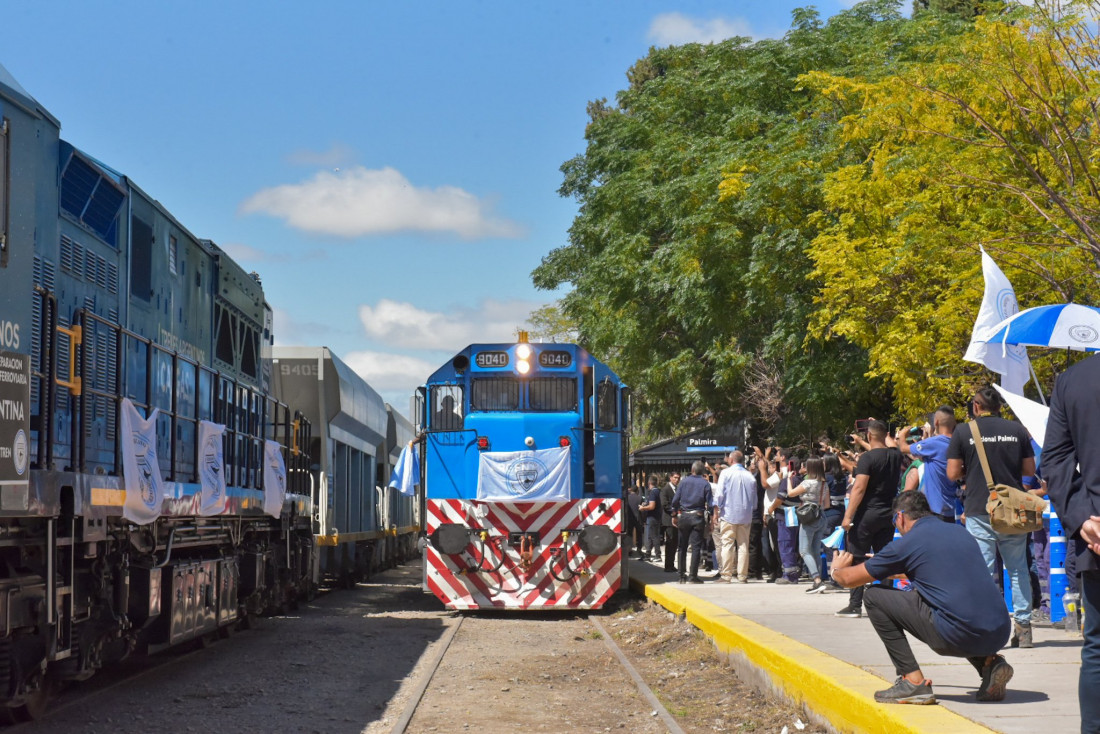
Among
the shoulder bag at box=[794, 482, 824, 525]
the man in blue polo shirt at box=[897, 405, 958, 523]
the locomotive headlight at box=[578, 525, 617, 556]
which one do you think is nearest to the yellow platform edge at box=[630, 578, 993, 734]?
the man in blue polo shirt at box=[897, 405, 958, 523]

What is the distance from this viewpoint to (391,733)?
26.0 feet

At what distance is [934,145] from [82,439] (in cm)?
1535

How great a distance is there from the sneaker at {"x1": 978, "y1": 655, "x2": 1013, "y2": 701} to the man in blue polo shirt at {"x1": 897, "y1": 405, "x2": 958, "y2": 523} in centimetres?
331

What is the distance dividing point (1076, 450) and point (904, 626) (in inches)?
84.3

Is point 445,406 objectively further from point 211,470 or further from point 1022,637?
point 1022,637

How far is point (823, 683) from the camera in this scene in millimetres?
7137

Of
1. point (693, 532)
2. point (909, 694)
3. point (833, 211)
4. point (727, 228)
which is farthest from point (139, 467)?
point (727, 228)

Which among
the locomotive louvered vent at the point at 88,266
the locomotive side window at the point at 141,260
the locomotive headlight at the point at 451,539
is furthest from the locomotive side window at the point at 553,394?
the locomotive louvered vent at the point at 88,266

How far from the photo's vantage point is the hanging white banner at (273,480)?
13953mm

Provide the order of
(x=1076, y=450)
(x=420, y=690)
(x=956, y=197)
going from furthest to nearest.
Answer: (x=956, y=197) < (x=420, y=690) < (x=1076, y=450)

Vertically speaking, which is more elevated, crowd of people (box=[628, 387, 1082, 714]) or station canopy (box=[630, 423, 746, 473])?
station canopy (box=[630, 423, 746, 473])

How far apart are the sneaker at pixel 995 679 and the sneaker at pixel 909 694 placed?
12.0 inches

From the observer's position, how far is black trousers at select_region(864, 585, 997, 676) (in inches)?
253

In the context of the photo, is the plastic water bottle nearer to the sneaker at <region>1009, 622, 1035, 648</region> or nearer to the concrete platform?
the concrete platform
